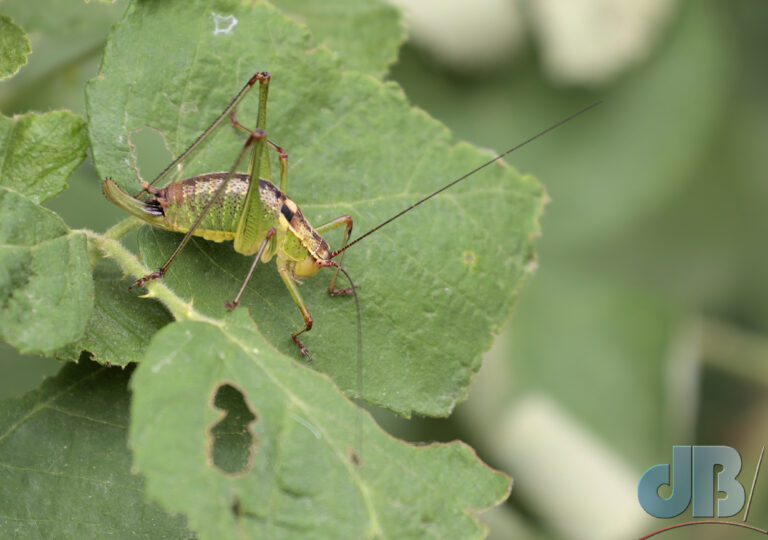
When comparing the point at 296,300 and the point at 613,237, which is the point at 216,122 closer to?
the point at 296,300

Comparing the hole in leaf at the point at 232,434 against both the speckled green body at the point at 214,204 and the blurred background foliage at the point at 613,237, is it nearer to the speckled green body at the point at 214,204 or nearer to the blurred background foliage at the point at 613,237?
the speckled green body at the point at 214,204

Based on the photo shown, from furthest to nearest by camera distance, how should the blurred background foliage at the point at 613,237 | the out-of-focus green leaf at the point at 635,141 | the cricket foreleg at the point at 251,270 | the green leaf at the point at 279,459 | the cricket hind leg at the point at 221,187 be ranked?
the out-of-focus green leaf at the point at 635,141, the blurred background foliage at the point at 613,237, the cricket hind leg at the point at 221,187, the cricket foreleg at the point at 251,270, the green leaf at the point at 279,459

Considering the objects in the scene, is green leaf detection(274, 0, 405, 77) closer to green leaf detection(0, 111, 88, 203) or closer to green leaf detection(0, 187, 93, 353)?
green leaf detection(0, 111, 88, 203)

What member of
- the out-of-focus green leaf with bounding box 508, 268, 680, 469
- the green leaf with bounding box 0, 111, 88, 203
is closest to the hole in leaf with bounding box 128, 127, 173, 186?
the green leaf with bounding box 0, 111, 88, 203

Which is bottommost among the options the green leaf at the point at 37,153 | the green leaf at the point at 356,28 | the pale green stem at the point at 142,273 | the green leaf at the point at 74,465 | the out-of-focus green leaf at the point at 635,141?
the green leaf at the point at 74,465

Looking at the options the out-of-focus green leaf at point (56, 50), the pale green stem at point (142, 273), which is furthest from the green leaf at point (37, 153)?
the out-of-focus green leaf at point (56, 50)

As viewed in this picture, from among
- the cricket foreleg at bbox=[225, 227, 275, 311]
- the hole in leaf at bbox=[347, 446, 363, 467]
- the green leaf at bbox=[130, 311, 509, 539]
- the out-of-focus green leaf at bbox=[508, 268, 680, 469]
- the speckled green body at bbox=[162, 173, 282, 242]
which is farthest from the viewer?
the out-of-focus green leaf at bbox=[508, 268, 680, 469]

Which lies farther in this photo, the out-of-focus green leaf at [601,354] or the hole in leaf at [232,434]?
the out-of-focus green leaf at [601,354]
